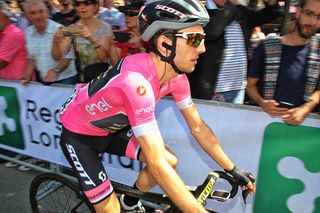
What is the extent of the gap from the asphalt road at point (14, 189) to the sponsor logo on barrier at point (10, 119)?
38 cm

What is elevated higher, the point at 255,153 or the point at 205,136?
the point at 205,136

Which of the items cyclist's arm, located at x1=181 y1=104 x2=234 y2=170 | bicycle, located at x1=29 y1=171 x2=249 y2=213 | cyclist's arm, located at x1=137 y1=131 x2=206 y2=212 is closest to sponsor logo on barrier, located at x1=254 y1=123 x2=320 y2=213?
cyclist's arm, located at x1=181 y1=104 x2=234 y2=170

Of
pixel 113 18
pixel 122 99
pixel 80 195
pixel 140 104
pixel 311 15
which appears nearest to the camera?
pixel 140 104

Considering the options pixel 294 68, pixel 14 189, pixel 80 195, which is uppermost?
pixel 294 68

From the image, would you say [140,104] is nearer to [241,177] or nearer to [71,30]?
[241,177]

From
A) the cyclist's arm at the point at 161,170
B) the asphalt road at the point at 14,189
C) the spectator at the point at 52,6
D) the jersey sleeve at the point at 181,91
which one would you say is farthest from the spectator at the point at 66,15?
the cyclist's arm at the point at 161,170

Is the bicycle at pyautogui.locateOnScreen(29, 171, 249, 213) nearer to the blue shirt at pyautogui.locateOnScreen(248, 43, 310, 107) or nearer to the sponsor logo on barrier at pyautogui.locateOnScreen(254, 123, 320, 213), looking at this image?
the sponsor logo on barrier at pyautogui.locateOnScreen(254, 123, 320, 213)

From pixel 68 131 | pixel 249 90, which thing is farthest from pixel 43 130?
pixel 249 90

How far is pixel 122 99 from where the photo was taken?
6.66ft

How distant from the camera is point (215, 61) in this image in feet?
10.5

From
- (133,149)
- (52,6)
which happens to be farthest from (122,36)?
(52,6)

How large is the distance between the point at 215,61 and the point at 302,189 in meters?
1.30

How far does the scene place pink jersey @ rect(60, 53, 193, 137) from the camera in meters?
1.92

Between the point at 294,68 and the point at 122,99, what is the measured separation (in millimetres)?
1409
